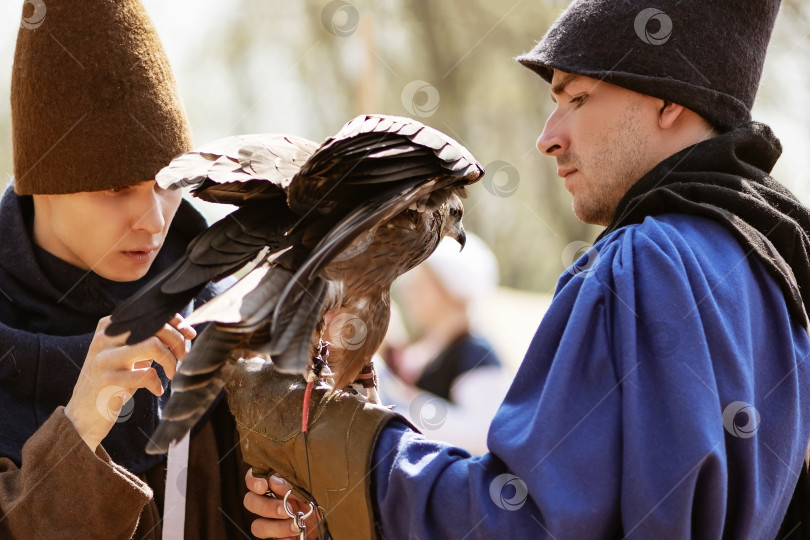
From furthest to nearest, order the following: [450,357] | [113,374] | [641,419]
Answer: [450,357], [113,374], [641,419]

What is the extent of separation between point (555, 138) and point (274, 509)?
1.24 meters

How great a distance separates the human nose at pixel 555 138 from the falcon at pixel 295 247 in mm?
242

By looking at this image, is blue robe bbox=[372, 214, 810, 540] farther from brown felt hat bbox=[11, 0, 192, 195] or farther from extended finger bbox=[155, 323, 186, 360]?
brown felt hat bbox=[11, 0, 192, 195]

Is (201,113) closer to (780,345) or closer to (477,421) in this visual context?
(477,421)

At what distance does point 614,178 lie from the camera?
207 centimetres

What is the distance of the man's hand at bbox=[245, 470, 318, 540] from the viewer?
213 centimetres

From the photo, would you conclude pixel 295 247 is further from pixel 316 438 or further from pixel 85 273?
pixel 85 273

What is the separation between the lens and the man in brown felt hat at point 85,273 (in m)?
1.91

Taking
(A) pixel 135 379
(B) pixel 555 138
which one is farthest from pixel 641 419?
(A) pixel 135 379

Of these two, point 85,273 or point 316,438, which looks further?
point 85,273

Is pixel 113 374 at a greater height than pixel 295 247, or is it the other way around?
pixel 295 247

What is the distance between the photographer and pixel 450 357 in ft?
16.2

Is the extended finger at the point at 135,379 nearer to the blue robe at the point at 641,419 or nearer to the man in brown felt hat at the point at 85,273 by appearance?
the man in brown felt hat at the point at 85,273

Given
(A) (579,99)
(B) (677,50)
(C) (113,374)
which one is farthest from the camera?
(A) (579,99)
